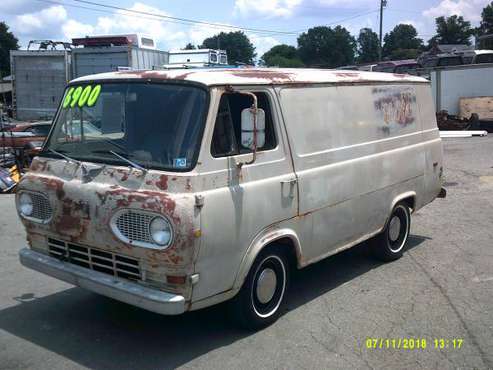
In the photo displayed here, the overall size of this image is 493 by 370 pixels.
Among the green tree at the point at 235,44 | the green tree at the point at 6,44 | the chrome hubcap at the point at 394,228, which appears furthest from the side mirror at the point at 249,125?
the green tree at the point at 235,44

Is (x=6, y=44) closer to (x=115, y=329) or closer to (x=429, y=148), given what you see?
(x=429, y=148)

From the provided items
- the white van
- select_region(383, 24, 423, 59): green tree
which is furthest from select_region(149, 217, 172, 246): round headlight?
select_region(383, 24, 423, 59): green tree

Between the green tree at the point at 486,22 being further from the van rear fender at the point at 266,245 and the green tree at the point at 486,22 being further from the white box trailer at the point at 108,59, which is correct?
the van rear fender at the point at 266,245

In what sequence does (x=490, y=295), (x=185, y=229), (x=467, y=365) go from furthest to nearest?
1. (x=490, y=295)
2. (x=467, y=365)
3. (x=185, y=229)

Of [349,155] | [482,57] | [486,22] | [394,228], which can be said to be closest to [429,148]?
[394,228]

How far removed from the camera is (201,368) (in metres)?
4.02

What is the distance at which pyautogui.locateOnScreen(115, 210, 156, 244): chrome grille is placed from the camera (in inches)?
Answer: 157

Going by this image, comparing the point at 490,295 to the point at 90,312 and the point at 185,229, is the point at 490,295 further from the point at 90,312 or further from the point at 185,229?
the point at 90,312

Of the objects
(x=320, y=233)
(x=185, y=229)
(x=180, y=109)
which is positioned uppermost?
(x=180, y=109)

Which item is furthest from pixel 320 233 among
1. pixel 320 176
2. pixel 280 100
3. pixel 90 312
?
pixel 90 312

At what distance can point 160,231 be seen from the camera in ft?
12.9

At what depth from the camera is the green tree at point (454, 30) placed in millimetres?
76938

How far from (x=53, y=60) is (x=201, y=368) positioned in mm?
20137

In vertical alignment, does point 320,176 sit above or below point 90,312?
above
